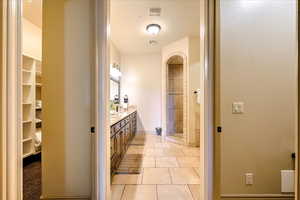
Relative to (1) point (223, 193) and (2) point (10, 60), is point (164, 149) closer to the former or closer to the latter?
(1) point (223, 193)

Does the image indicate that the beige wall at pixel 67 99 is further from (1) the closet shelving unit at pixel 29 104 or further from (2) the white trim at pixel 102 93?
(1) the closet shelving unit at pixel 29 104

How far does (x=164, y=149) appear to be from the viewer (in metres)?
4.35

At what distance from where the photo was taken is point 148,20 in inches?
144

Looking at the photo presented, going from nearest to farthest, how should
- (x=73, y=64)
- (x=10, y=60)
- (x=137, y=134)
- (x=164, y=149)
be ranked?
(x=10, y=60) → (x=73, y=64) → (x=164, y=149) → (x=137, y=134)

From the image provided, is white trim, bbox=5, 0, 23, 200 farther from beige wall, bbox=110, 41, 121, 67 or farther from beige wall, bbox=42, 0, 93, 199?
beige wall, bbox=110, 41, 121, 67

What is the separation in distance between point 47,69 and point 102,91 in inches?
27.0

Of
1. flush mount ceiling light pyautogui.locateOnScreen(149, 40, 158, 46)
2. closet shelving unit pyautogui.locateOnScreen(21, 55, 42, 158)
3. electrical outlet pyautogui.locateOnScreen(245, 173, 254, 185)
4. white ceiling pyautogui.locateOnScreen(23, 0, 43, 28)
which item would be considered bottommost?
electrical outlet pyautogui.locateOnScreen(245, 173, 254, 185)

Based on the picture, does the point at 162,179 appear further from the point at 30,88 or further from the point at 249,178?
the point at 30,88

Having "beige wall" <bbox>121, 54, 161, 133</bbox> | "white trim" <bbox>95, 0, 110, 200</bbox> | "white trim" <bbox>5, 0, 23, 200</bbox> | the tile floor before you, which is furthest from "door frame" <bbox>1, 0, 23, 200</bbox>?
"beige wall" <bbox>121, 54, 161, 133</bbox>

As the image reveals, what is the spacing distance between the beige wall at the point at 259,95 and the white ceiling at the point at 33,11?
296 cm

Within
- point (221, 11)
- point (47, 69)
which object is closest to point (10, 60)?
point (47, 69)

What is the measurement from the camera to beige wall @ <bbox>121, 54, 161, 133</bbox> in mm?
6258

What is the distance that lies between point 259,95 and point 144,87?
457 centimetres

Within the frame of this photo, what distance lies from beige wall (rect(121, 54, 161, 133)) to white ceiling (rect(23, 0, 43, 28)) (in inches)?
119
